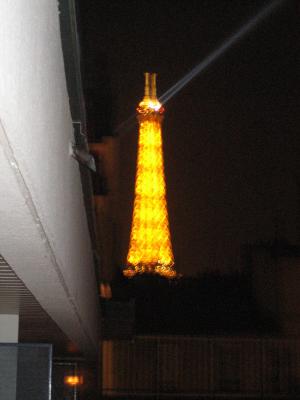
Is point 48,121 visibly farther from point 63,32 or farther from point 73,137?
point 73,137

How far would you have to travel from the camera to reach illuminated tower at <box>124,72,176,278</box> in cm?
4881

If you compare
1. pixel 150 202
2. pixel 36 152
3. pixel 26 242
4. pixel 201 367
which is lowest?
pixel 26 242

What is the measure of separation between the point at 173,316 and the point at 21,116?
75.2 feet

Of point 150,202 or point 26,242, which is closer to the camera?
point 26,242

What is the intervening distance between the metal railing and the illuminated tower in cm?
2742

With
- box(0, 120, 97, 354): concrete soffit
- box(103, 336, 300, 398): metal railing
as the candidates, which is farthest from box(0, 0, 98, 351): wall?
box(103, 336, 300, 398): metal railing

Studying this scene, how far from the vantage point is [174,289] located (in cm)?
2869

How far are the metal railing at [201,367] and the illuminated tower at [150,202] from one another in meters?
27.4

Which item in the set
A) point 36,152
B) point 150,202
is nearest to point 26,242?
point 36,152

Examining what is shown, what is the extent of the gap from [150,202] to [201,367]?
31.2m

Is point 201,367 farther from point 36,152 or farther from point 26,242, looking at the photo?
point 36,152

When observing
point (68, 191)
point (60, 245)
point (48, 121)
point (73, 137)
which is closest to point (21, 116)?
point (48, 121)

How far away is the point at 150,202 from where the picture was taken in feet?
166

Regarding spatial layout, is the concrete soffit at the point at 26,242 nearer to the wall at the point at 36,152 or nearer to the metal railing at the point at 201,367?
the wall at the point at 36,152
